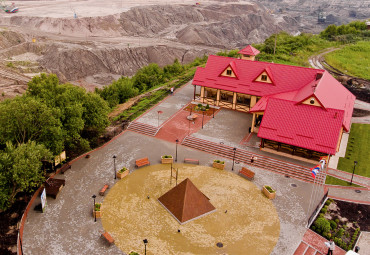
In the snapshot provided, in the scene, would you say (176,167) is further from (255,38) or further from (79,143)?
(255,38)

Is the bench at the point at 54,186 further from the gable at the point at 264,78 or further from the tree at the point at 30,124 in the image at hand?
the gable at the point at 264,78

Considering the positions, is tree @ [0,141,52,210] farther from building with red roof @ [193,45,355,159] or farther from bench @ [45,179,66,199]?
building with red roof @ [193,45,355,159]

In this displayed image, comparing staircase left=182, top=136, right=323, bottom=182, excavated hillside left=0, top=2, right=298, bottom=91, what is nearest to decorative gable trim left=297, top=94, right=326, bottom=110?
staircase left=182, top=136, right=323, bottom=182

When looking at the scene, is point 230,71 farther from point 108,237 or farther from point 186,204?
point 108,237

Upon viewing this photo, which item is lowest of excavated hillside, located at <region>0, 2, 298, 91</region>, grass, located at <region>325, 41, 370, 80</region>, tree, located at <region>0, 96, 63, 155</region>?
excavated hillside, located at <region>0, 2, 298, 91</region>

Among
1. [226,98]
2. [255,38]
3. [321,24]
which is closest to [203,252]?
[226,98]
